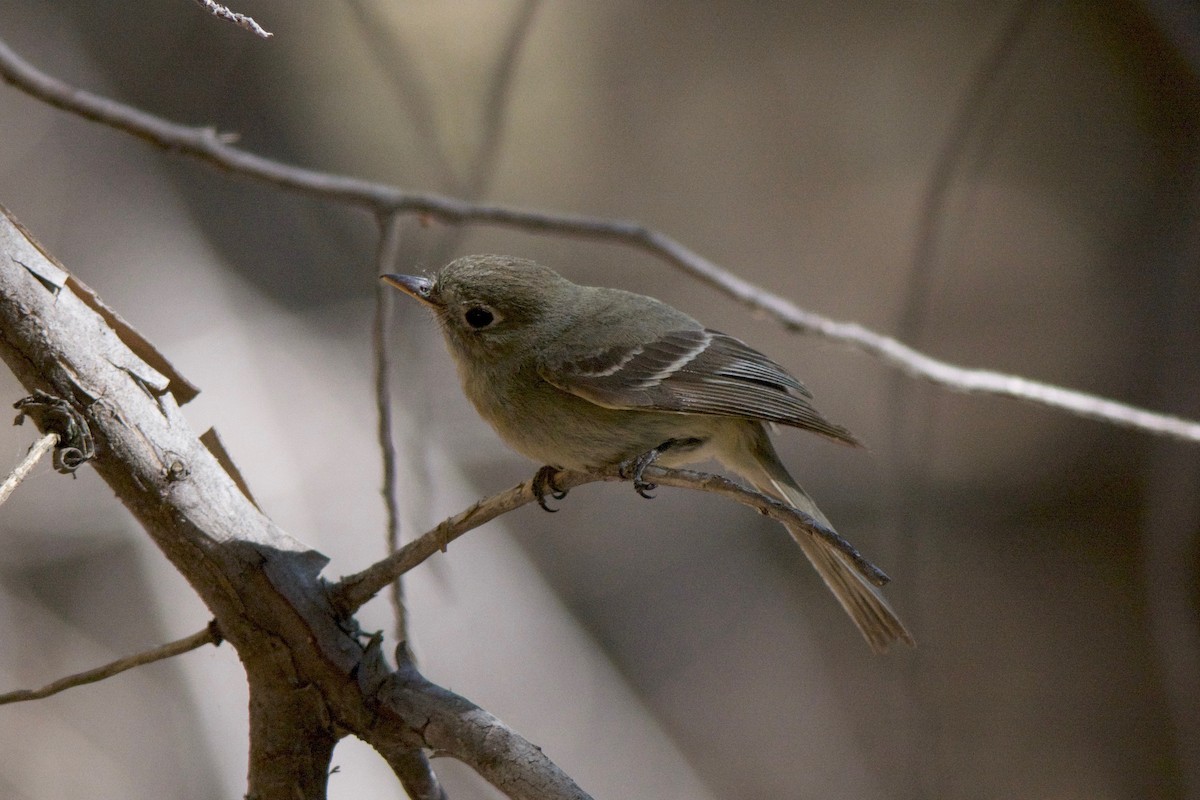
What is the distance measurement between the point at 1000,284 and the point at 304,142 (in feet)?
12.2

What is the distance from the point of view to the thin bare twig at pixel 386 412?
2170 millimetres

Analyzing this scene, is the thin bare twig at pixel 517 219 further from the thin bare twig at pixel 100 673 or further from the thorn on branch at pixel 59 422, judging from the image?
the thin bare twig at pixel 100 673

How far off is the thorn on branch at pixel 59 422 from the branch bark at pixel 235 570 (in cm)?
4

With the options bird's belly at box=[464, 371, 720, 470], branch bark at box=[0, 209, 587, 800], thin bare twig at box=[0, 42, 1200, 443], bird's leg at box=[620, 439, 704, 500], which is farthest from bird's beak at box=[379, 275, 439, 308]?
branch bark at box=[0, 209, 587, 800]

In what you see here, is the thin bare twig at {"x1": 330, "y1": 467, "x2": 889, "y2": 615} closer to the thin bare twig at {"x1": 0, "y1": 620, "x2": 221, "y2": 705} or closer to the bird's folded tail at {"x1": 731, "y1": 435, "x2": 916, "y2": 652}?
the thin bare twig at {"x1": 0, "y1": 620, "x2": 221, "y2": 705}

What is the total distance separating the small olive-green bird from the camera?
2.51m

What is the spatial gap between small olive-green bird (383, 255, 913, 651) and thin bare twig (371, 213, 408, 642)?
0.11 meters

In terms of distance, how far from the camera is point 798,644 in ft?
16.8

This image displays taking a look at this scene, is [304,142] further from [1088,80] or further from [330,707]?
[330,707]

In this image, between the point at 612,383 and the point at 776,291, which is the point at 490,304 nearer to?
the point at 612,383

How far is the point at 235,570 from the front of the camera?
A: 1720mm

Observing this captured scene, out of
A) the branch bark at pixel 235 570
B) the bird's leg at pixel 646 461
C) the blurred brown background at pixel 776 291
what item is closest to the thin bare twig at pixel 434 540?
the branch bark at pixel 235 570

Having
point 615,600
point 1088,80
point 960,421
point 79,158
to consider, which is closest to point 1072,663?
point 960,421

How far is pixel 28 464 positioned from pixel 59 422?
0.18 meters
